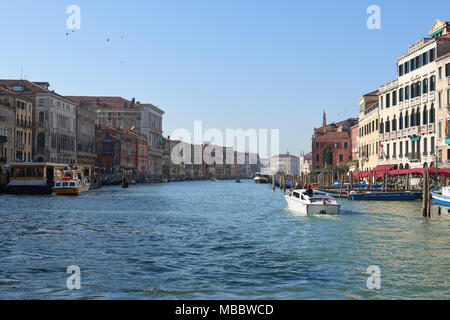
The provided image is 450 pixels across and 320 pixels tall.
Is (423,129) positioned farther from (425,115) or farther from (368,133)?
(368,133)

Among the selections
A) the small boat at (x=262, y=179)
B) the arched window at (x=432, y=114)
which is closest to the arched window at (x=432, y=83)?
the arched window at (x=432, y=114)

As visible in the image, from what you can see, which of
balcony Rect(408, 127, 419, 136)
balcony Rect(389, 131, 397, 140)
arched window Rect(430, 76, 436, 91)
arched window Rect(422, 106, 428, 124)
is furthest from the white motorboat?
balcony Rect(389, 131, 397, 140)

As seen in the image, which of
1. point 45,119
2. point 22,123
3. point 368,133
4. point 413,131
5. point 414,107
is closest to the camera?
point 413,131

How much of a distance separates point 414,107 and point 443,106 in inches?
229

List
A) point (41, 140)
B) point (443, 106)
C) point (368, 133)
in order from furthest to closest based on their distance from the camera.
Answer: point (41, 140)
point (368, 133)
point (443, 106)

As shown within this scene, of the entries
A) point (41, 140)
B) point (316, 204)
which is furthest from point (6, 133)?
point (316, 204)

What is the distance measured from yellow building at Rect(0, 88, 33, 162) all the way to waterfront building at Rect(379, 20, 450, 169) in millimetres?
41214

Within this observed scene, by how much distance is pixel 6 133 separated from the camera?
5984 centimetres

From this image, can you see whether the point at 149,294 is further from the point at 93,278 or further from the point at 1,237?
the point at 1,237

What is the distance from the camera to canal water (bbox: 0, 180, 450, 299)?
400 inches

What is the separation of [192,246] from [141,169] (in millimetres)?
109893

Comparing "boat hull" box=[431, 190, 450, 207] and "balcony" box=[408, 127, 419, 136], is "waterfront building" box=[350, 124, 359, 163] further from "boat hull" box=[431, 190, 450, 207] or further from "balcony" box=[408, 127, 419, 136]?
"boat hull" box=[431, 190, 450, 207]
